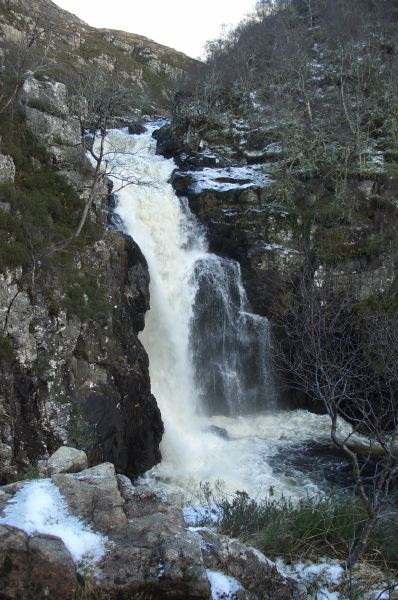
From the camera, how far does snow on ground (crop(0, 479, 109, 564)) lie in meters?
2.84

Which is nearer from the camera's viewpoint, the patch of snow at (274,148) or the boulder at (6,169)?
the boulder at (6,169)

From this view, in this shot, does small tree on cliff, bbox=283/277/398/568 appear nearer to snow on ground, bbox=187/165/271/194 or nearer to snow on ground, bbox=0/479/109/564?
snow on ground, bbox=0/479/109/564

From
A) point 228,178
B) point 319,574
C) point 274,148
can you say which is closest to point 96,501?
point 319,574

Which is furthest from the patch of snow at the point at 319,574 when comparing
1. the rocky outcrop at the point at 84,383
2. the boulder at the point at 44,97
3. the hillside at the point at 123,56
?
the hillside at the point at 123,56

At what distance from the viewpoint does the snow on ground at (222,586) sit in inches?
116

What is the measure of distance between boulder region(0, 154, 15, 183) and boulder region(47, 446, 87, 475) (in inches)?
395

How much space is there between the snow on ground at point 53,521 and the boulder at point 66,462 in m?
2.04

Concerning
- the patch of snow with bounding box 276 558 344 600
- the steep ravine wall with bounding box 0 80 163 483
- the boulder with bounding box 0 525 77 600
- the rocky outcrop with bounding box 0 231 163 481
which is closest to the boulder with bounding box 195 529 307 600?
the patch of snow with bounding box 276 558 344 600

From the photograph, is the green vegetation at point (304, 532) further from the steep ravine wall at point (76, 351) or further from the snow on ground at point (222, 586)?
the steep ravine wall at point (76, 351)

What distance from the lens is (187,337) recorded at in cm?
1739

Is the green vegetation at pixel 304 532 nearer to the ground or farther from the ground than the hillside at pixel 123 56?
nearer to the ground

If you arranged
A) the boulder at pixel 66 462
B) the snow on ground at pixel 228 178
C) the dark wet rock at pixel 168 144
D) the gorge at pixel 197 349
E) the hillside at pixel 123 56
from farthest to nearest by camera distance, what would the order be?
the hillside at pixel 123 56, the dark wet rock at pixel 168 144, the snow on ground at pixel 228 178, the boulder at pixel 66 462, the gorge at pixel 197 349

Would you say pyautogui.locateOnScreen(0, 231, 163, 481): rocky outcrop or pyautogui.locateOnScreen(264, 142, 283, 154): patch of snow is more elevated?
pyautogui.locateOnScreen(264, 142, 283, 154): patch of snow

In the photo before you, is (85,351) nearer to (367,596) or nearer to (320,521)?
(320,521)
